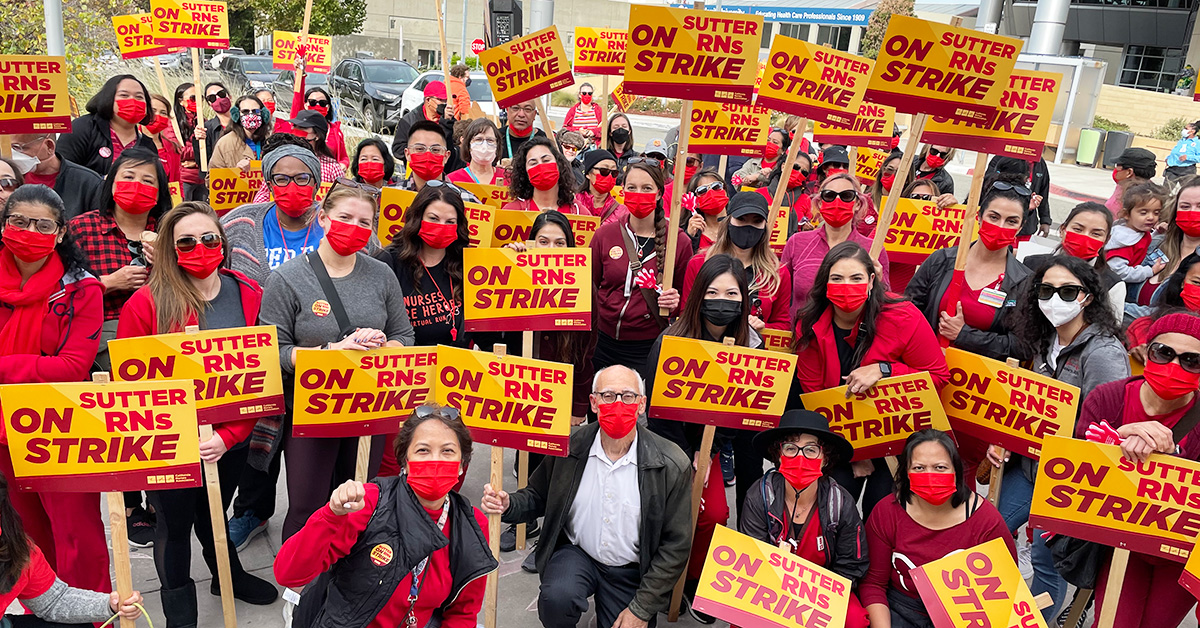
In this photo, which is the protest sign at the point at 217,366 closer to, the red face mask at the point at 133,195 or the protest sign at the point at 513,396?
the protest sign at the point at 513,396

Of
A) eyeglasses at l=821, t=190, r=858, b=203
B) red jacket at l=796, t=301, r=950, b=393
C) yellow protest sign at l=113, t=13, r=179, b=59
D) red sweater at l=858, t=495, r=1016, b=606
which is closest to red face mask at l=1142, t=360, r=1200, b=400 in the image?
red sweater at l=858, t=495, r=1016, b=606

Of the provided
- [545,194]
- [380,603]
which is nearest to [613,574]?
[380,603]

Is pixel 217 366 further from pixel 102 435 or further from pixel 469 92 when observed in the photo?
pixel 469 92

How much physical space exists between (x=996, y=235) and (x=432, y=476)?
138 inches

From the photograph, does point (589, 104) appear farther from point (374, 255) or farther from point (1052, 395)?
point (1052, 395)

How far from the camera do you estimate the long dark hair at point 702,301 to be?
191 inches

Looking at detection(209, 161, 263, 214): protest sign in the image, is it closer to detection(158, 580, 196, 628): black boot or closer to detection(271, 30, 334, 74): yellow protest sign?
detection(158, 580, 196, 628): black boot

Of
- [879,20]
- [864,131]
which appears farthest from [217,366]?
[879,20]

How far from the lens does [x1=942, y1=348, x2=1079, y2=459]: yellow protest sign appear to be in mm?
4336

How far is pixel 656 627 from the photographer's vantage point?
4.75 meters

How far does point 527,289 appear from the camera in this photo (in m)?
4.92

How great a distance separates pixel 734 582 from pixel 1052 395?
5.86 feet

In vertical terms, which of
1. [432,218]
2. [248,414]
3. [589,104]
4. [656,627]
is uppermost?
[589,104]

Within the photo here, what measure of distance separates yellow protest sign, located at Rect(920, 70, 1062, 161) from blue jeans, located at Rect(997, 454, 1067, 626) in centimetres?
188
